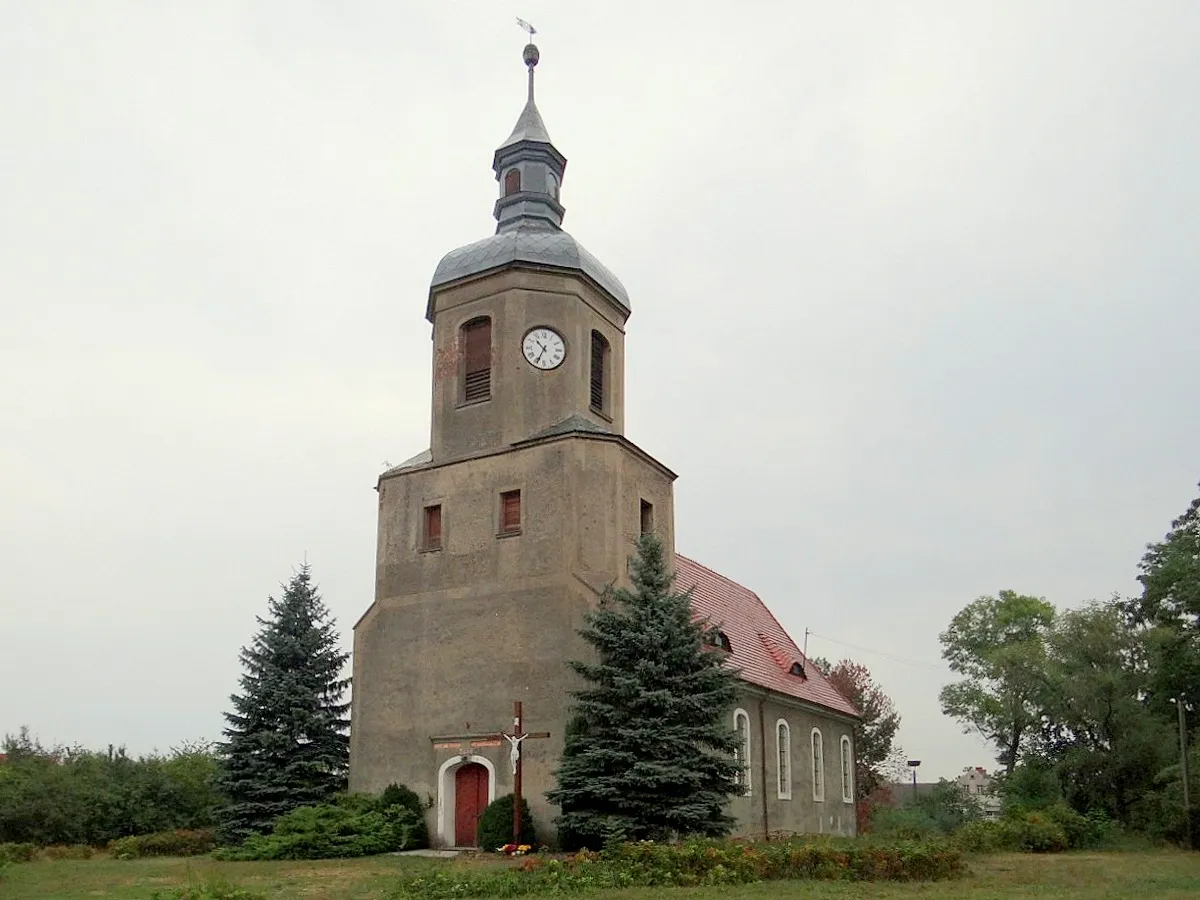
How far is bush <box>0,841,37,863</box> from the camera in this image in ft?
76.9

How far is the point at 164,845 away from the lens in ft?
84.2

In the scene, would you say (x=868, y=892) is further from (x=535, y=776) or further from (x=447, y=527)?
(x=447, y=527)

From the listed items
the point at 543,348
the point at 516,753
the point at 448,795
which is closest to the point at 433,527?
the point at 543,348

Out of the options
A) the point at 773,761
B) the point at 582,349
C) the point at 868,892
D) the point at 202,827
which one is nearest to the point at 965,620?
the point at 773,761

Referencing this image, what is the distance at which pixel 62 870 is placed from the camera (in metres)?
21.3

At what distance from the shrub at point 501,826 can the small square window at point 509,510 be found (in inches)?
239

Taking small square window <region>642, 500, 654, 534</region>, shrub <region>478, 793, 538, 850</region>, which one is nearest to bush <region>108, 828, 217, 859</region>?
shrub <region>478, 793, 538, 850</region>

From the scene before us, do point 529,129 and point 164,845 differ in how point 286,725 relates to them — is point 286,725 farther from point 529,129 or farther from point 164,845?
point 529,129

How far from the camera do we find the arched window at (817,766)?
3253cm

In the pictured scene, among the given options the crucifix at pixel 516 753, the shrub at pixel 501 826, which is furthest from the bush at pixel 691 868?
the shrub at pixel 501 826

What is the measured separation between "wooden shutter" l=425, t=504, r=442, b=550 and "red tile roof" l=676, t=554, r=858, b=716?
6.83 m

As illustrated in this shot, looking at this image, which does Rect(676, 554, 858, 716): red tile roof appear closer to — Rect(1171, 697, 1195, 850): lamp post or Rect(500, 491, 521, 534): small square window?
Rect(500, 491, 521, 534): small square window

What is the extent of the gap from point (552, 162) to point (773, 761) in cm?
1727

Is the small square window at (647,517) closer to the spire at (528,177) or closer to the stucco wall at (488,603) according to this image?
the stucco wall at (488,603)
